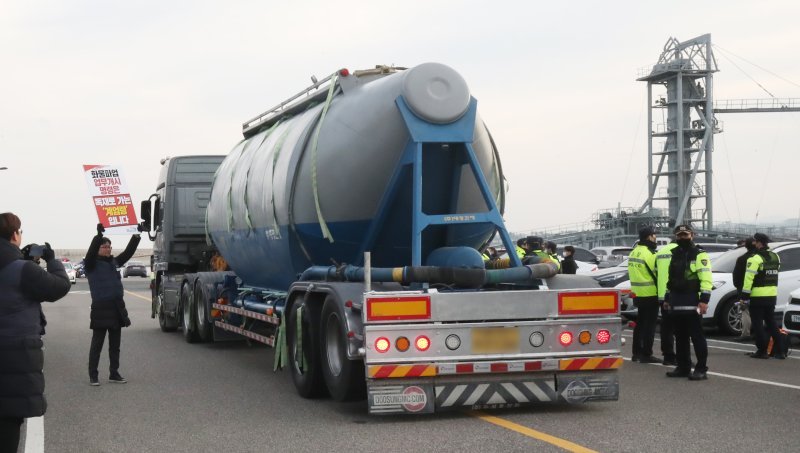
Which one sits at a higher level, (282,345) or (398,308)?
(398,308)

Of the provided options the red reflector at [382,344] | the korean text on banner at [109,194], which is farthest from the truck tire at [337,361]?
the korean text on banner at [109,194]

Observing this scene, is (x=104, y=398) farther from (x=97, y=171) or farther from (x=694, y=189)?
(x=694, y=189)

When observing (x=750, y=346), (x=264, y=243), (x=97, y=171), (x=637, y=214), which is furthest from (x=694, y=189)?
(x=264, y=243)

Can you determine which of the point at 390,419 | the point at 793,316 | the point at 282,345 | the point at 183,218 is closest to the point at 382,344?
the point at 390,419

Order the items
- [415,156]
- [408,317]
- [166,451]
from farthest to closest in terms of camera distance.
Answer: [415,156], [408,317], [166,451]

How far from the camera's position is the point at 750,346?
16156 millimetres

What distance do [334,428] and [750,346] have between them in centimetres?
951

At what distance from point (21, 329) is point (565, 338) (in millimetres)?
4681

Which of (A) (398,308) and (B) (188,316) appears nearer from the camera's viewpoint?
(A) (398,308)

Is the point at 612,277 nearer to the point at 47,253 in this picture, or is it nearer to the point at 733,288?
the point at 733,288

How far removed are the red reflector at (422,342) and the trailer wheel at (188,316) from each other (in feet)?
31.6

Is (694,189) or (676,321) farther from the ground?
(694,189)

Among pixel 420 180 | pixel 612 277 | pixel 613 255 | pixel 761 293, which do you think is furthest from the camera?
pixel 613 255

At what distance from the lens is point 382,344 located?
8578 millimetres
